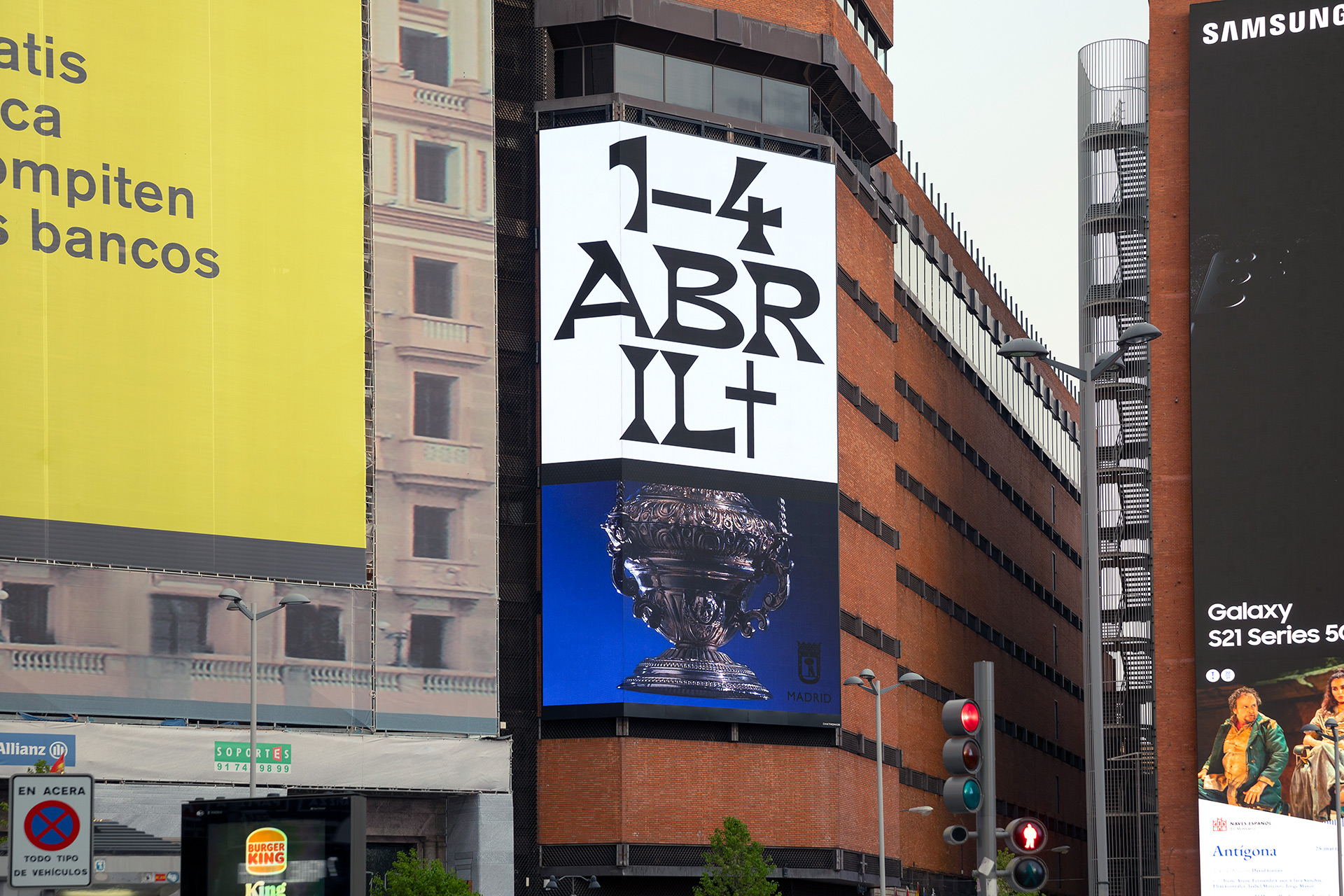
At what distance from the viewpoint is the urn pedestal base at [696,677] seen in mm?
66688

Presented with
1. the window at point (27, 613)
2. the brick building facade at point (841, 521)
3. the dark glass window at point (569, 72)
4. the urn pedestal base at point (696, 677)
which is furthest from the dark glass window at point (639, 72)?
the window at point (27, 613)

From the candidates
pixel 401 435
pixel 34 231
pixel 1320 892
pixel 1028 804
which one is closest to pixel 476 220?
pixel 401 435

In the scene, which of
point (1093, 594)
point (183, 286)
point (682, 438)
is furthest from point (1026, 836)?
point (682, 438)

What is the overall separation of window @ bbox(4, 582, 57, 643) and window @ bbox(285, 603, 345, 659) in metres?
7.71

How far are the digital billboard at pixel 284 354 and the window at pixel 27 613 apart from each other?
2.9 inches

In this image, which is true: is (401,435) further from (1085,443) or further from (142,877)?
(1085,443)

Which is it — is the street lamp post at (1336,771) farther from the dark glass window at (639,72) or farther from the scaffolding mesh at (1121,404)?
the dark glass window at (639,72)

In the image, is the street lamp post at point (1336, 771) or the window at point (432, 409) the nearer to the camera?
the street lamp post at point (1336, 771)

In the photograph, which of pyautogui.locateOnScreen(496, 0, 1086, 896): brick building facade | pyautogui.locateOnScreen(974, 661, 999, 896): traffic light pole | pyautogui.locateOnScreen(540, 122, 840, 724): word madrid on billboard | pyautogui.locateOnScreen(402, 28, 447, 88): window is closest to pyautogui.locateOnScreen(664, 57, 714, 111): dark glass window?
pyautogui.locateOnScreen(496, 0, 1086, 896): brick building facade

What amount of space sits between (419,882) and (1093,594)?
31.8 meters

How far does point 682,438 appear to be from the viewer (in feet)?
226

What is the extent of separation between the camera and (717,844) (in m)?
64.3

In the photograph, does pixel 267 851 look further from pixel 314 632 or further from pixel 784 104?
pixel 784 104

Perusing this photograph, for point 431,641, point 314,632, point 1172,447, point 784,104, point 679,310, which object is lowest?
point 431,641
